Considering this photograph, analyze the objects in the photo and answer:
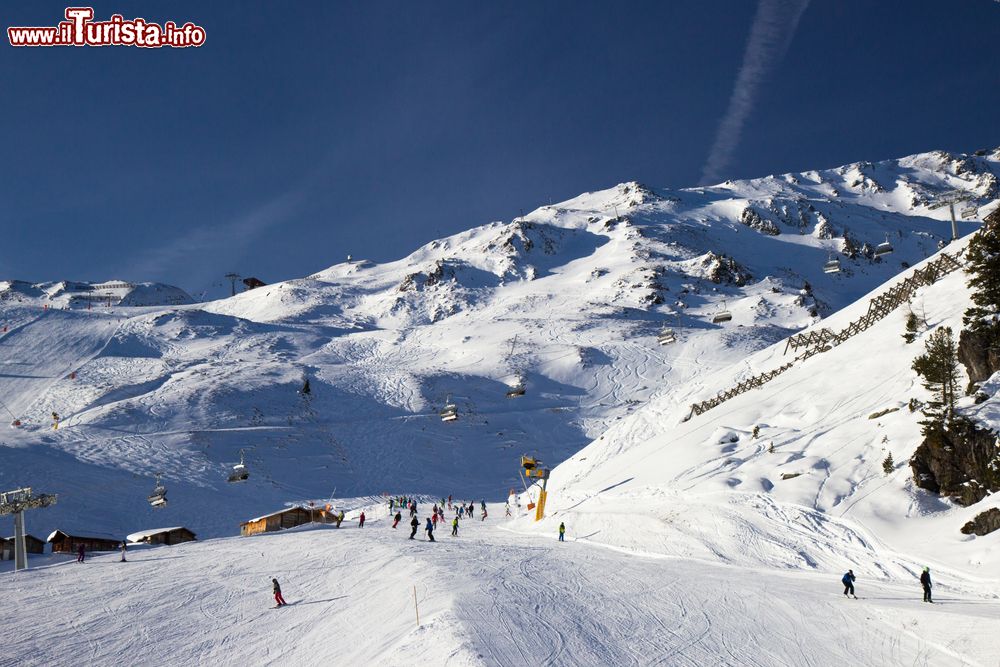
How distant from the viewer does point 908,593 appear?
1973 cm

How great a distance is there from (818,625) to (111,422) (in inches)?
2545

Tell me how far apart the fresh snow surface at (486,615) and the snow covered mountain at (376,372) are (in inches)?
928

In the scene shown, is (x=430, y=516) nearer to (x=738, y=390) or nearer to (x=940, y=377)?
(x=738, y=390)

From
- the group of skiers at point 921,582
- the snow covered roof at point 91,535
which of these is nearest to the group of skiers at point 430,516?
the snow covered roof at point 91,535

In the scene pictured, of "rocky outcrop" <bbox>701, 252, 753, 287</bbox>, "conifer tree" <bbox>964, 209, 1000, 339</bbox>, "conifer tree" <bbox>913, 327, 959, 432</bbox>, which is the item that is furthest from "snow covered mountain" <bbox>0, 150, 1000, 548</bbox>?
"conifer tree" <bbox>913, 327, 959, 432</bbox>

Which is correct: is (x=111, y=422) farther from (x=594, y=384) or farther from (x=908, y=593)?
(x=908, y=593)

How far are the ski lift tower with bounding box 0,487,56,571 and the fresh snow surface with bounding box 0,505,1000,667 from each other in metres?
5.42

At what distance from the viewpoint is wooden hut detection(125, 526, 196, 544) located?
3922cm

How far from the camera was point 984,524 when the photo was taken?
21578mm

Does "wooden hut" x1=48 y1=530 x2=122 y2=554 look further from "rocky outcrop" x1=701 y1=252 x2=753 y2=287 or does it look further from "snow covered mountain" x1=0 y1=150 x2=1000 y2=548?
"rocky outcrop" x1=701 y1=252 x2=753 y2=287

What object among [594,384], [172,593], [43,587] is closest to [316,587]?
[172,593]

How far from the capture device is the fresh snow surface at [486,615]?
15.5 m

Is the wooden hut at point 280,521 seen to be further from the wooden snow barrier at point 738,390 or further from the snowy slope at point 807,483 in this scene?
the wooden snow barrier at point 738,390

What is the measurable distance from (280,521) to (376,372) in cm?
5106
